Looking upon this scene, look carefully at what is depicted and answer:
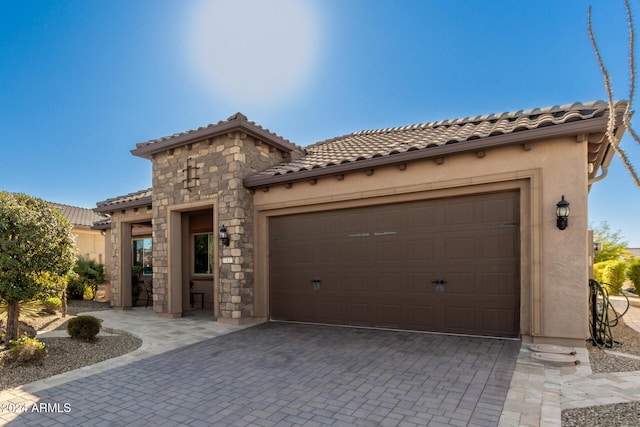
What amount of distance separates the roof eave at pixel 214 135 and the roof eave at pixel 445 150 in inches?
47.0

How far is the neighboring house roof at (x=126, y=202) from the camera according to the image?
34.4 feet

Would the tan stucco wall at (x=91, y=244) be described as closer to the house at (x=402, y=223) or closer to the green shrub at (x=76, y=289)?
the green shrub at (x=76, y=289)

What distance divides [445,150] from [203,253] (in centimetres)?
881

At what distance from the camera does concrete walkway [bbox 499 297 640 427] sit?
3295 mm

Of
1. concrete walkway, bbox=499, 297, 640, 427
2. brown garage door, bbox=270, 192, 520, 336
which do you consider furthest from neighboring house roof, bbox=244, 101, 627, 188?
concrete walkway, bbox=499, 297, 640, 427

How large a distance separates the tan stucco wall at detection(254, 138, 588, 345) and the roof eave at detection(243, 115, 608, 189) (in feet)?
0.78

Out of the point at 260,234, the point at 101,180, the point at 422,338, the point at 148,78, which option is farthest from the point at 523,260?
the point at 101,180

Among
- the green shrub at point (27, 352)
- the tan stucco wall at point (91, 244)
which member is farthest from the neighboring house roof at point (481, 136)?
the tan stucco wall at point (91, 244)

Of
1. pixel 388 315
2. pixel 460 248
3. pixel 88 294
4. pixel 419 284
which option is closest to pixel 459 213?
pixel 460 248

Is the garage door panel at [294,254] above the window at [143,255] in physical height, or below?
above

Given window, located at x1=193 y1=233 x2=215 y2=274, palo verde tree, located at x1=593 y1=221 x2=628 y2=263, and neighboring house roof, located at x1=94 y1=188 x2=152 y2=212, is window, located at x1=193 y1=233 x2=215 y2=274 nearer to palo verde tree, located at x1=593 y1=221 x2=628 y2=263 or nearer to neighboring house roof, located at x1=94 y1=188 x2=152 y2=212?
neighboring house roof, located at x1=94 y1=188 x2=152 y2=212

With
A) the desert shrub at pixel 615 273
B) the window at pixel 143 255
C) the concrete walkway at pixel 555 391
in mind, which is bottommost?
the desert shrub at pixel 615 273

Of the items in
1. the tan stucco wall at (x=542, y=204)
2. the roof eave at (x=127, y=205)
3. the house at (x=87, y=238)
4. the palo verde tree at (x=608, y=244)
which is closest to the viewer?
the tan stucco wall at (x=542, y=204)

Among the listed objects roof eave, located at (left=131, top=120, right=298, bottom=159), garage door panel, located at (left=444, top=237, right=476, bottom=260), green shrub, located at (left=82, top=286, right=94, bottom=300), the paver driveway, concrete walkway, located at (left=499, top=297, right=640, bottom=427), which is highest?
roof eave, located at (left=131, top=120, right=298, bottom=159)
